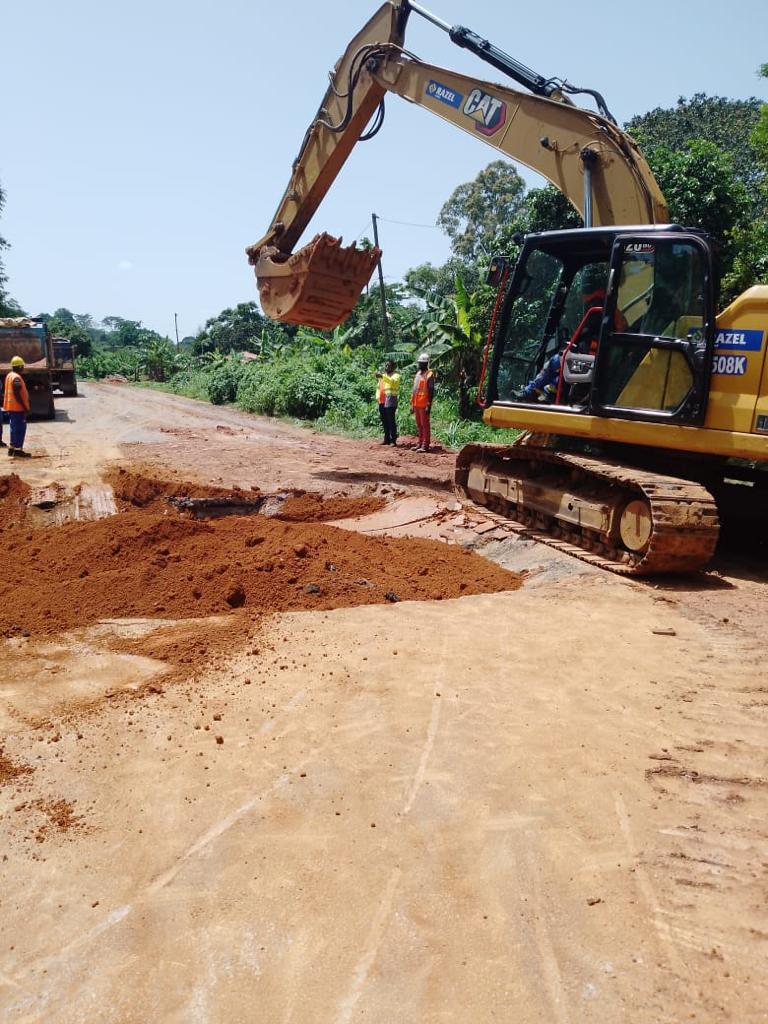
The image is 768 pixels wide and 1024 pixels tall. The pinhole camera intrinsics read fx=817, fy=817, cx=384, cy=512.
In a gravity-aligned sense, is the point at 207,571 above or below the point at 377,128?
below

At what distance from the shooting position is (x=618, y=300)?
6.82 metres

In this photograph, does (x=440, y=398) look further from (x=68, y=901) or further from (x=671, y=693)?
(x=68, y=901)

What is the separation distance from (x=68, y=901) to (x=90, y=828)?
41cm

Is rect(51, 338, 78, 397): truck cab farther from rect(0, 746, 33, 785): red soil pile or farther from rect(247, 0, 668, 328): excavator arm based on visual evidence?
rect(0, 746, 33, 785): red soil pile

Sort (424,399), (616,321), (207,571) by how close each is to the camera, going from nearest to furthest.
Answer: (207,571), (616,321), (424,399)

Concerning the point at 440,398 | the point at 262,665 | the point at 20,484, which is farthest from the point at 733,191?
the point at 262,665

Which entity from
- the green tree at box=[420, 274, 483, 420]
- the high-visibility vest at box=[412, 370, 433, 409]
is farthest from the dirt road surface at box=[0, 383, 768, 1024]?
the green tree at box=[420, 274, 483, 420]

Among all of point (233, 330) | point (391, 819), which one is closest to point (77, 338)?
point (233, 330)

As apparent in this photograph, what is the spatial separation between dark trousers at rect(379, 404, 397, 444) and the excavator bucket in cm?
473

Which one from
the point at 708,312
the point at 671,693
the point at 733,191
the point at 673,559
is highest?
the point at 733,191

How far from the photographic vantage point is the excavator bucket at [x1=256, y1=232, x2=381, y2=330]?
10180 millimetres

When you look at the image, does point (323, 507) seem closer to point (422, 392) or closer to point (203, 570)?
point (203, 570)

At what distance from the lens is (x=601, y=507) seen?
7.04m

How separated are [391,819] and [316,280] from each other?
26.7 ft
